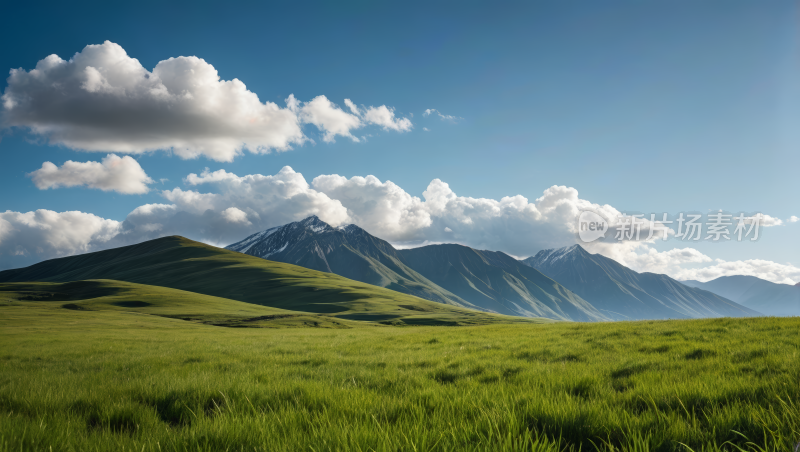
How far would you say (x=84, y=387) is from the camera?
6352mm

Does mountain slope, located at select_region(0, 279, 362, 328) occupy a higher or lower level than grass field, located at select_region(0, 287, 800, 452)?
lower

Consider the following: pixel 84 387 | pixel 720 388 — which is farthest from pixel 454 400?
pixel 84 387

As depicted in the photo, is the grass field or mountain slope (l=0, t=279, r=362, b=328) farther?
mountain slope (l=0, t=279, r=362, b=328)

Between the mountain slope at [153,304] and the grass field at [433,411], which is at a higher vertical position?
the grass field at [433,411]

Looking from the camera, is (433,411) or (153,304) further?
(153,304)

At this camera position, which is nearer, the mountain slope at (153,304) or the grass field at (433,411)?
the grass field at (433,411)

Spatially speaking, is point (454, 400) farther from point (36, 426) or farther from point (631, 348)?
point (631, 348)

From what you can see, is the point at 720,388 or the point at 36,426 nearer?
the point at 36,426

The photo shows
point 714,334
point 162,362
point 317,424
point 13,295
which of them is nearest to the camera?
point 317,424

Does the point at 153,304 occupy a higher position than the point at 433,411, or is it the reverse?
the point at 433,411

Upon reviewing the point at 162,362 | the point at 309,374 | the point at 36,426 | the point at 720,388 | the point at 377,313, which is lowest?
the point at 377,313

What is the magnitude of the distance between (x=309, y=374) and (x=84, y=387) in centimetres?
382

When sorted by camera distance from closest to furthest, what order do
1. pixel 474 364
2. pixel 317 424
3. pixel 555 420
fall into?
pixel 555 420 < pixel 317 424 < pixel 474 364

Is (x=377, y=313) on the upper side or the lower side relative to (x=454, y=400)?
lower
